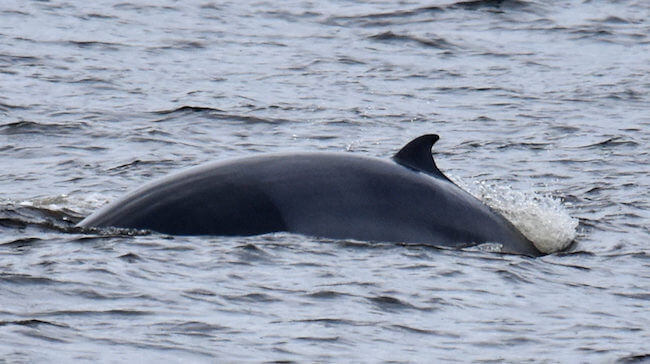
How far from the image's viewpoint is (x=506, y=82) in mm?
22359

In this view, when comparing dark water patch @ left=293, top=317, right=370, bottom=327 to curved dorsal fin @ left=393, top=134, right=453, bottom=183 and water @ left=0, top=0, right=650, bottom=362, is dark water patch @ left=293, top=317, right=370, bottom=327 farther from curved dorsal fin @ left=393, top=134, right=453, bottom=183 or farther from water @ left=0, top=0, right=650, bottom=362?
curved dorsal fin @ left=393, top=134, right=453, bottom=183

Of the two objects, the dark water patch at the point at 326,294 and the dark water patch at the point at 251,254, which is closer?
the dark water patch at the point at 326,294

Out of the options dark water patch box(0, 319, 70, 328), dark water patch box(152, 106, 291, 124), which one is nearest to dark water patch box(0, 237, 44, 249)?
dark water patch box(0, 319, 70, 328)

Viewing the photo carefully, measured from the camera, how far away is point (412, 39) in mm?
26578

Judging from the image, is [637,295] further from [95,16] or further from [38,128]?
[95,16]

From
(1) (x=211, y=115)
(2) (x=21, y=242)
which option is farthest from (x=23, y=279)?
(1) (x=211, y=115)

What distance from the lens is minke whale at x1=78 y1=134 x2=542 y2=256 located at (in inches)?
396

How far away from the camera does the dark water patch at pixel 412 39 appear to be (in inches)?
1027

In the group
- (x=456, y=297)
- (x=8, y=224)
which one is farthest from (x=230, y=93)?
(x=456, y=297)

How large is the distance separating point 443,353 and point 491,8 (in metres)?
22.3

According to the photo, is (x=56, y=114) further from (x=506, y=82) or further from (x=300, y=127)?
(x=506, y=82)

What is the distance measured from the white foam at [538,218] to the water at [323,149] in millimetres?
36

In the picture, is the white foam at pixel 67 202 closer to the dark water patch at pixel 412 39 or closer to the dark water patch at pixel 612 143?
the dark water patch at pixel 612 143

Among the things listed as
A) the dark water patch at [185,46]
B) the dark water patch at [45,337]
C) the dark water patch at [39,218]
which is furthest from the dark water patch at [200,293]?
the dark water patch at [185,46]
